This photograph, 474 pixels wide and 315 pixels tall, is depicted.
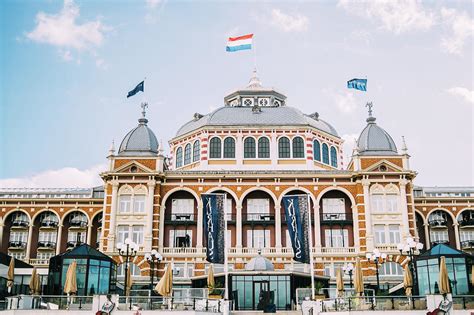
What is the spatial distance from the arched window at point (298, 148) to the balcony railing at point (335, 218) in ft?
26.4

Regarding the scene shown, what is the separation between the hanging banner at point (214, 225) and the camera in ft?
162

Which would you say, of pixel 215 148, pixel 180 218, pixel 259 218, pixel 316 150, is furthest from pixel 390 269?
pixel 215 148

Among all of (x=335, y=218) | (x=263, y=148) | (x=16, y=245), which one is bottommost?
(x=16, y=245)

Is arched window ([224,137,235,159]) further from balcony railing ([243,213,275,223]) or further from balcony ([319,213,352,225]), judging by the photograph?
balcony ([319,213,352,225])

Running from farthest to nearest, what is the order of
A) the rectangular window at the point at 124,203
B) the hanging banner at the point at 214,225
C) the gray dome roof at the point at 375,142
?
the gray dome roof at the point at 375,142
the rectangular window at the point at 124,203
the hanging banner at the point at 214,225

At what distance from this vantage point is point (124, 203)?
2290 inches

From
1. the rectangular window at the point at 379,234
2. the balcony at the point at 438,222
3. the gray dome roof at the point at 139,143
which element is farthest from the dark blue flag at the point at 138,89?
the balcony at the point at 438,222

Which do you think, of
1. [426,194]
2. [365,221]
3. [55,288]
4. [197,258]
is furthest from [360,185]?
[55,288]

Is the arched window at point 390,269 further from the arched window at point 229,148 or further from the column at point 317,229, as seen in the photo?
the arched window at point 229,148

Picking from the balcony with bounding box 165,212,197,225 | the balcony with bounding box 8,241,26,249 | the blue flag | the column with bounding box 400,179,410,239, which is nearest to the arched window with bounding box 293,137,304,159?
the blue flag

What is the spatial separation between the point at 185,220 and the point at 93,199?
42.4ft

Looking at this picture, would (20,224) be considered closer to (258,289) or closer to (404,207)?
(258,289)

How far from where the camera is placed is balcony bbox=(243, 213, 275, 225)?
58750mm

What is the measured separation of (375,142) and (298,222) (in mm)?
17478
